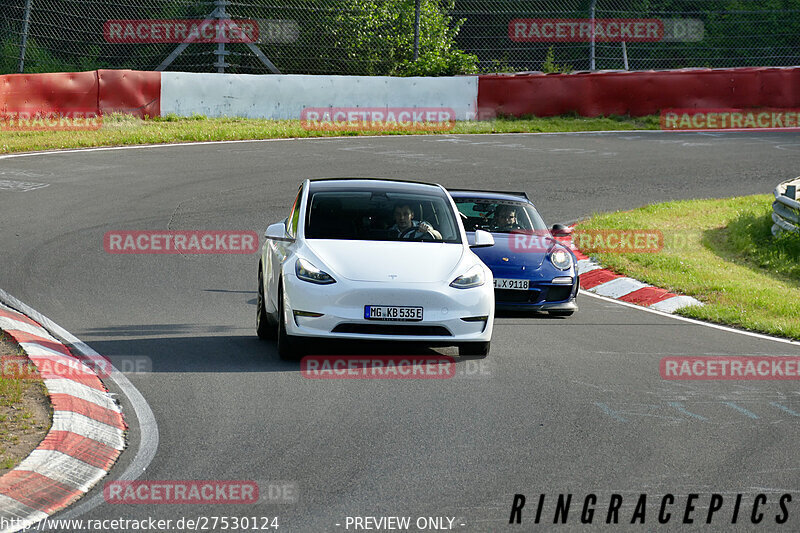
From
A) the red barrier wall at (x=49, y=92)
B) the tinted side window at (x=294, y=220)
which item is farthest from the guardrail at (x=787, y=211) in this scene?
the red barrier wall at (x=49, y=92)

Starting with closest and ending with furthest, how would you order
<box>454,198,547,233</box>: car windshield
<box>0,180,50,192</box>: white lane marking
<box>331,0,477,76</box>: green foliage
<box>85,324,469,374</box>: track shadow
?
<box>85,324,469,374</box>: track shadow → <box>454,198,547,233</box>: car windshield → <box>0,180,50,192</box>: white lane marking → <box>331,0,477,76</box>: green foliage

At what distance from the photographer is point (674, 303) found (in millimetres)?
13188

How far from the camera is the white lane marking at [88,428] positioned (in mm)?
6590

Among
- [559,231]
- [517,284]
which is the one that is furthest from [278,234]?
[559,231]

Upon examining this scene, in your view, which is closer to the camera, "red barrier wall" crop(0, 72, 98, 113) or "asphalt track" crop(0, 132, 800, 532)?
"asphalt track" crop(0, 132, 800, 532)

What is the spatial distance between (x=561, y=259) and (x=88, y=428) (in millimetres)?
6531

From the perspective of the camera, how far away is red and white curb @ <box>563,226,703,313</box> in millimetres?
13219

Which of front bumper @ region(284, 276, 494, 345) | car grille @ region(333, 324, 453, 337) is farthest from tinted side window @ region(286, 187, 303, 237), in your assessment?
car grille @ region(333, 324, 453, 337)

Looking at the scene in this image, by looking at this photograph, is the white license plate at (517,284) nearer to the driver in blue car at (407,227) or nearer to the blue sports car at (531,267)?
the blue sports car at (531,267)

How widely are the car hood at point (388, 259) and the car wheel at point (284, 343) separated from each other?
1.52 feet

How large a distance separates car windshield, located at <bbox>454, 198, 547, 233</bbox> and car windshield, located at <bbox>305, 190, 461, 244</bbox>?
9.46ft

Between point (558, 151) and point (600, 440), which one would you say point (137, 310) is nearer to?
point (600, 440)

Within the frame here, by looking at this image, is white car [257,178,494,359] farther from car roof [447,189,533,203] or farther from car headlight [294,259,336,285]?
car roof [447,189,533,203]

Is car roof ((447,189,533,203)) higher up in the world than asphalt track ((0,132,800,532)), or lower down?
higher up
